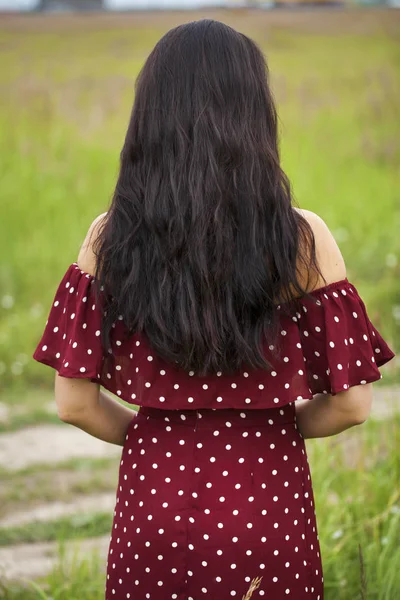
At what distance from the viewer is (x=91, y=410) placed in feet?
5.96

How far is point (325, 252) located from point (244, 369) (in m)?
0.27

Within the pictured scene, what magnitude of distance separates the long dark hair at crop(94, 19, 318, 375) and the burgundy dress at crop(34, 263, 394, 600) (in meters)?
0.07

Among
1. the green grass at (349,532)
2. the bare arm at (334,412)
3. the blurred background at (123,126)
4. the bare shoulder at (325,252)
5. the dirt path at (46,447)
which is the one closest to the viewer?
the bare shoulder at (325,252)

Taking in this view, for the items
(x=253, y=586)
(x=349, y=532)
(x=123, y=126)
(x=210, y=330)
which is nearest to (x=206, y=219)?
(x=210, y=330)

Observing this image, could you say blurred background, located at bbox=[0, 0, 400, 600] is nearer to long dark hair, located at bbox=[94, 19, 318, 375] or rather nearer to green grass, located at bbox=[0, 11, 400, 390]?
green grass, located at bbox=[0, 11, 400, 390]

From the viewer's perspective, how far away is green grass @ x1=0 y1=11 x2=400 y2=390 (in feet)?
21.8

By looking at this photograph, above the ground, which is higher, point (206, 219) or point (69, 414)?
point (206, 219)

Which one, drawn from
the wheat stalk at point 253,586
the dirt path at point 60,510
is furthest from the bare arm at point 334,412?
the dirt path at point 60,510

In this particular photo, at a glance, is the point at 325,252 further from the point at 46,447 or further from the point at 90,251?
the point at 46,447

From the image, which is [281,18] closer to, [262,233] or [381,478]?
[381,478]

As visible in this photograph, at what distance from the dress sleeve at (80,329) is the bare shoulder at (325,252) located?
1.40 feet

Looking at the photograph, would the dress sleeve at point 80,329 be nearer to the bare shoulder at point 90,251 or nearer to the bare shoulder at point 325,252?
the bare shoulder at point 90,251

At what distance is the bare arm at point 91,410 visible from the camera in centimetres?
177

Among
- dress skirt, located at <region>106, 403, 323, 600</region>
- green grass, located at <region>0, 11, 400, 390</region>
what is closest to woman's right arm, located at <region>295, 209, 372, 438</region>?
dress skirt, located at <region>106, 403, 323, 600</region>
